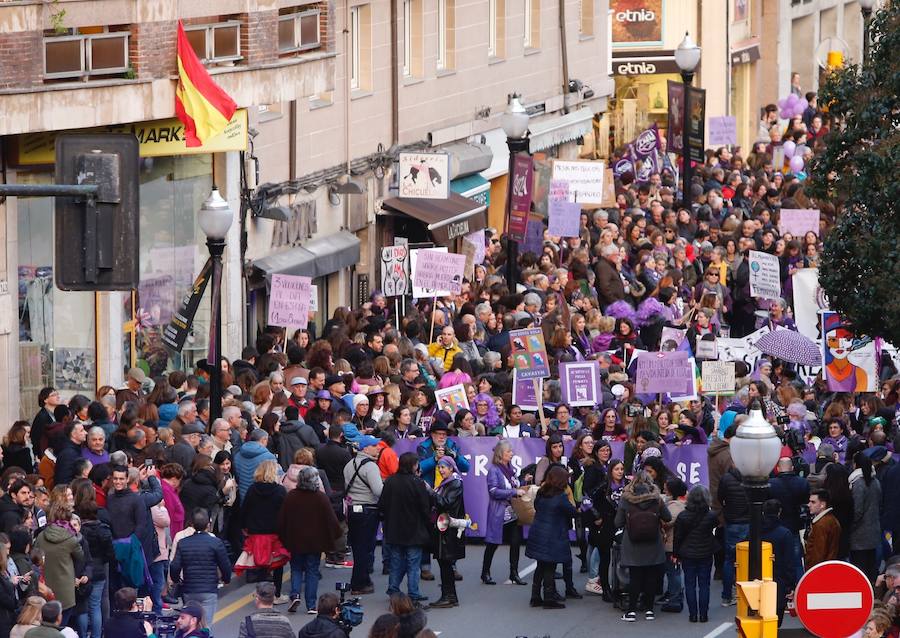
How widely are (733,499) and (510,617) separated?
2214 mm

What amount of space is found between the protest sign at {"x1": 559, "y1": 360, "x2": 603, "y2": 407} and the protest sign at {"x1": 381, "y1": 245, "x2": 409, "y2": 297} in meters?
6.92

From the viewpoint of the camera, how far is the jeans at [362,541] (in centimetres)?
2077

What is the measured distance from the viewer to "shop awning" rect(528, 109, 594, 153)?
42.6 metres

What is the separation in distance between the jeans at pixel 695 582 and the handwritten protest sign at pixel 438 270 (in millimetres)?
8906

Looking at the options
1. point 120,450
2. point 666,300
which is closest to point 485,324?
point 666,300

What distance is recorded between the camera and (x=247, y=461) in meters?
20.8

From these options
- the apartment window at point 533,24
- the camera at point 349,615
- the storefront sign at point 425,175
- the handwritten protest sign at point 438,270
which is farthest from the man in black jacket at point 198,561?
the apartment window at point 533,24

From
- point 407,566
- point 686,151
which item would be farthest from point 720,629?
point 686,151

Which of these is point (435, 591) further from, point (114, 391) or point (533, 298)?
point (533, 298)

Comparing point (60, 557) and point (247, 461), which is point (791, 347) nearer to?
point (247, 461)

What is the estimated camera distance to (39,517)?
18078 millimetres

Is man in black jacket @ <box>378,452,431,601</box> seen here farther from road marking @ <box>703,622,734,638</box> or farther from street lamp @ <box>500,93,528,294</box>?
street lamp @ <box>500,93,528,294</box>

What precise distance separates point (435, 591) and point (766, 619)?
6.28 meters

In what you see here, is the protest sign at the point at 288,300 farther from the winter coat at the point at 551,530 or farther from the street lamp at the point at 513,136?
the winter coat at the point at 551,530
